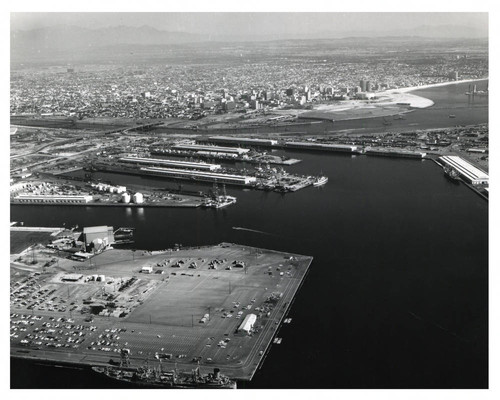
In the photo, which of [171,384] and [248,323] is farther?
[248,323]

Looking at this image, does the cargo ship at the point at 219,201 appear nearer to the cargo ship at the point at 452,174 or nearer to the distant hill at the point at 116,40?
the cargo ship at the point at 452,174

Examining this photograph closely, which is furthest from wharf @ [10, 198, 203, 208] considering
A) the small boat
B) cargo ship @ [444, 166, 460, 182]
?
cargo ship @ [444, 166, 460, 182]

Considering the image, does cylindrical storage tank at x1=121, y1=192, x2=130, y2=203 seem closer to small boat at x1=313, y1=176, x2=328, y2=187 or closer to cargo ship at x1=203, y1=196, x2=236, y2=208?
cargo ship at x1=203, y1=196, x2=236, y2=208

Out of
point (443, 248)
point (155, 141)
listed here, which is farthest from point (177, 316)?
point (155, 141)

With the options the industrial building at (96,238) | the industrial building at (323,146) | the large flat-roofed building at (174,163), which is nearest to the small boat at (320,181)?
the large flat-roofed building at (174,163)

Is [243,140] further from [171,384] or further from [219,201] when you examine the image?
[171,384]

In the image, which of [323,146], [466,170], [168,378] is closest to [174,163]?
[323,146]
